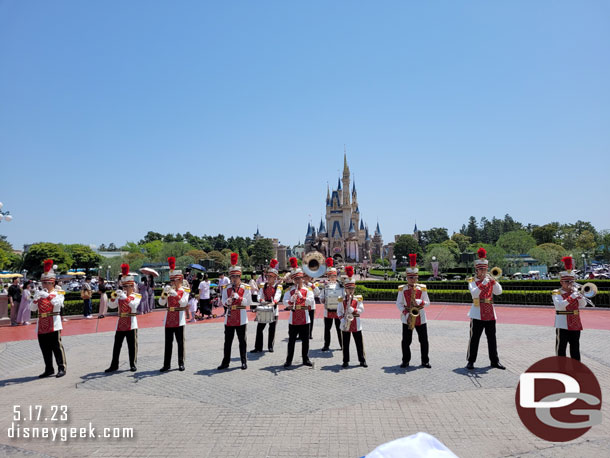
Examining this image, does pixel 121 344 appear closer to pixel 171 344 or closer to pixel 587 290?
pixel 171 344

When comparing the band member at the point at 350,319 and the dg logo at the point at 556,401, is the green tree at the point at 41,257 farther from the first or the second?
the dg logo at the point at 556,401

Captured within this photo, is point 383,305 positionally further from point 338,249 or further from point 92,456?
point 338,249

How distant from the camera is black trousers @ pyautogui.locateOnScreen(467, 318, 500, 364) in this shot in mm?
9398

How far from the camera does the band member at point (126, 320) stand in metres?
9.70

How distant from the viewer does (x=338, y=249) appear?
127938 mm

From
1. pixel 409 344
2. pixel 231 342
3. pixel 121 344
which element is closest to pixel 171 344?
pixel 121 344

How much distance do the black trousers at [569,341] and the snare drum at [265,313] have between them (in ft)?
22.2

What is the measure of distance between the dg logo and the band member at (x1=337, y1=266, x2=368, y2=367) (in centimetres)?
443

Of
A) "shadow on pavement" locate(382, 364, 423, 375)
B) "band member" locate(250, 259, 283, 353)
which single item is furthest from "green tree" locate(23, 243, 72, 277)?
"shadow on pavement" locate(382, 364, 423, 375)

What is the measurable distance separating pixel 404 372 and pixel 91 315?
17.3 metres

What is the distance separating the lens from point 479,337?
9.56 m

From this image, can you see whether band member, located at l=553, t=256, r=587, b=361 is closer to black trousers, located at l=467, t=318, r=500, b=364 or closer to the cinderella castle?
black trousers, located at l=467, t=318, r=500, b=364

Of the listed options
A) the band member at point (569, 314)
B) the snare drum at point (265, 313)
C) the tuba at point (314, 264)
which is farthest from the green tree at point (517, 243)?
the snare drum at point (265, 313)

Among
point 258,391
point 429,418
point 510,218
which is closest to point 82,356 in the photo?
point 258,391
